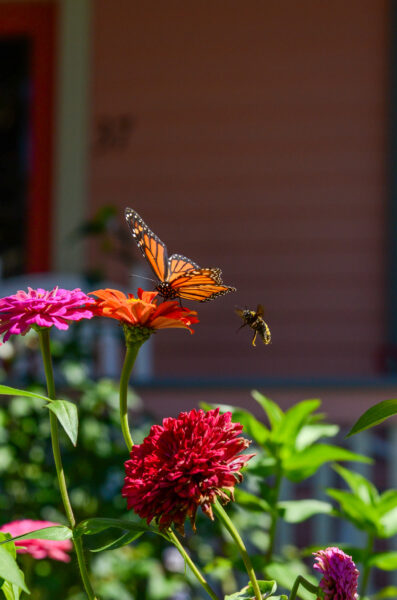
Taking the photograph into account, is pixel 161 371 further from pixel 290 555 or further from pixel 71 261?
pixel 290 555

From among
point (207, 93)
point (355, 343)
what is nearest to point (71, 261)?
point (207, 93)

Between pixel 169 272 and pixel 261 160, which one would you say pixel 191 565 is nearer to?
pixel 169 272

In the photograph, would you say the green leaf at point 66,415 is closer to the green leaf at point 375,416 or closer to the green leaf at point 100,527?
the green leaf at point 100,527

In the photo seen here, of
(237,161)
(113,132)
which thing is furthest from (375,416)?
(113,132)

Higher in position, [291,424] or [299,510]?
[291,424]

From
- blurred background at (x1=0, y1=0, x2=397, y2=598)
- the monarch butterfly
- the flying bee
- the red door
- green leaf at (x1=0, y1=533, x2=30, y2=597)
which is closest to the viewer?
green leaf at (x1=0, y1=533, x2=30, y2=597)

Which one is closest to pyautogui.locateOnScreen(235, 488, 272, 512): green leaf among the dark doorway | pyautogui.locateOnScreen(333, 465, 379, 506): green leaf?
pyautogui.locateOnScreen(333, 465, 379, 506): green leaf

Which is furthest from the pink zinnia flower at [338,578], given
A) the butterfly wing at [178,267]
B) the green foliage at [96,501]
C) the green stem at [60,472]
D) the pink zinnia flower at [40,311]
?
the green foliage at [96,501]

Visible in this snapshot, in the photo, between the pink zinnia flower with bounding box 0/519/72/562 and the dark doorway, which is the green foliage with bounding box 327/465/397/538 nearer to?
the pink zinnia flower with bounding box 0/519/72/562
